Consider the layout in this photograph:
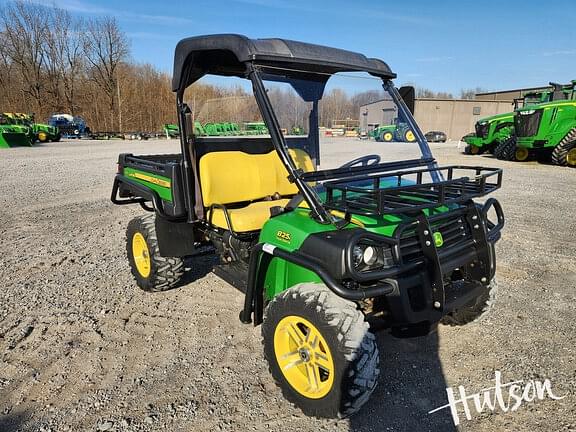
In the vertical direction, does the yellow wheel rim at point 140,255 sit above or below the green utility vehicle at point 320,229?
below

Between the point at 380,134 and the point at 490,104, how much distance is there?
145ft

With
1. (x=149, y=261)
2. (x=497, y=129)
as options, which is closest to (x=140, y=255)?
(x=149, y=261)

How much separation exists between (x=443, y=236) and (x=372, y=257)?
0.59 meters

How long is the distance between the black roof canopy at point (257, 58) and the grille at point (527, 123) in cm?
1271

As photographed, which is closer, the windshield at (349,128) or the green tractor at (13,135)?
the windshield at (349,128)

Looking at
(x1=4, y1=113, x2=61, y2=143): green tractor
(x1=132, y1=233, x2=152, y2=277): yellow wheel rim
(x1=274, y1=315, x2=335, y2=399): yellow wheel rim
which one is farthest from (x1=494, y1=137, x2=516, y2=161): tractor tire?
(x1=4, y1=113, x2=61, y2=143): green tractor

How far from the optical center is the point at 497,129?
17.3 meters

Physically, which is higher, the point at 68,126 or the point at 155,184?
the point at 68,126

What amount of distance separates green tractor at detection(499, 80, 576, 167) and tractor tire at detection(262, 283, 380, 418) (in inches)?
559

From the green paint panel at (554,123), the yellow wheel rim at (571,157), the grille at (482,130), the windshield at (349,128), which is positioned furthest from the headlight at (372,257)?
the grille at (482,130)

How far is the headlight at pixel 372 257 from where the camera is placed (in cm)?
232

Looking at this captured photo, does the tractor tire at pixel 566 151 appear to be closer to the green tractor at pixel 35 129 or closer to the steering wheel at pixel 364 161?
the steering wheel at pixel 364 161

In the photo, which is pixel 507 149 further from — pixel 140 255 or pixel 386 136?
pixel 140 255

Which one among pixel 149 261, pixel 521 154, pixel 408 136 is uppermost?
pixel 408 136
